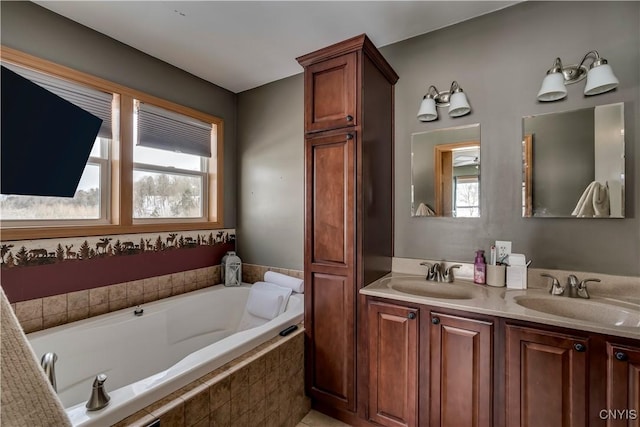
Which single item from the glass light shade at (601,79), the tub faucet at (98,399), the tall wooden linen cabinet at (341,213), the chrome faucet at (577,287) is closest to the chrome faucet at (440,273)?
the tall wooden linen cabinet at (341,213)

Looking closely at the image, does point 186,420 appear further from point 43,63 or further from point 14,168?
point 43,63

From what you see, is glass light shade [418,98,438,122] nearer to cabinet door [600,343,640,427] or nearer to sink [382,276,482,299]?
sink [382,276,482,299]

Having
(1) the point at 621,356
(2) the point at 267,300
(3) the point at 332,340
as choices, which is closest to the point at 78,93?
(2) the point at 267,300

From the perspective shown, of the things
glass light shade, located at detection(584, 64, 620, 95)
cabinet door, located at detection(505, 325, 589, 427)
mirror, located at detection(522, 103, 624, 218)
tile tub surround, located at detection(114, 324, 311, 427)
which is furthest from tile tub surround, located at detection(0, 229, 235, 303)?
glass light shade, located at detection(584, 64, 620, 95)

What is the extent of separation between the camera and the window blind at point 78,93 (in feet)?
5.92

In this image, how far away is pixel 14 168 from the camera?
542 millimetres

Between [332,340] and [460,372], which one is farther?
[332,340]

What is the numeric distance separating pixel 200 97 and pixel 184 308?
1962mm

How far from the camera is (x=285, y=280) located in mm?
2559

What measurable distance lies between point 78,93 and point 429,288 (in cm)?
276

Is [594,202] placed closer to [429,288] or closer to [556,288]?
[556,288]

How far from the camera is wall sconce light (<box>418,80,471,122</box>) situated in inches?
74.4

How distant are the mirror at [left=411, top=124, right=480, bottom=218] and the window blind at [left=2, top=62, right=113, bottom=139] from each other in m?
2.18

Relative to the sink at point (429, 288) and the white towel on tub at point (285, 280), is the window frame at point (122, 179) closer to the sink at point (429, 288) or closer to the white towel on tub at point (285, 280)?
the white towel on tub at point (285, 280)
